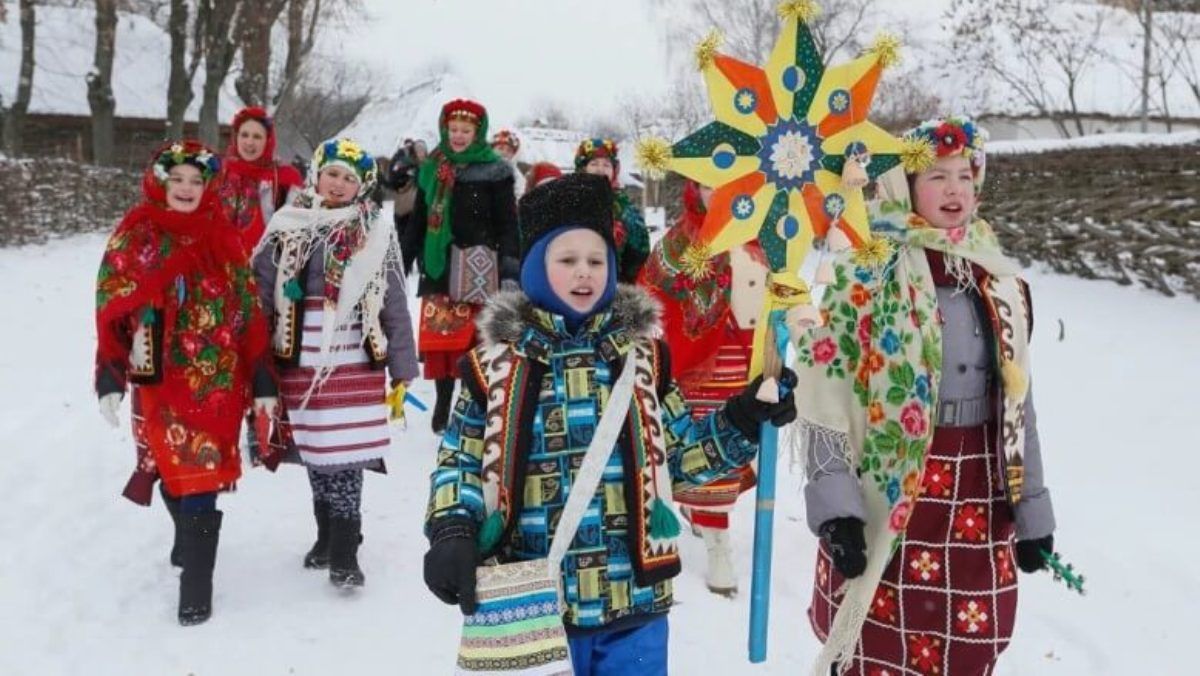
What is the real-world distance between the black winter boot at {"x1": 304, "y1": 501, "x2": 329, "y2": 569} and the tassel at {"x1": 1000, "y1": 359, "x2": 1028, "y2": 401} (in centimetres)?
291

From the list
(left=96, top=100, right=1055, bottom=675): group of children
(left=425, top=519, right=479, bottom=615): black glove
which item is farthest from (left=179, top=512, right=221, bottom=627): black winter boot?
(left=425, top=519, right=479, bottom=615): black glove

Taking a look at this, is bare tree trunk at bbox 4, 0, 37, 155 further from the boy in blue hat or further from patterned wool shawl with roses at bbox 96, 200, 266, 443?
the boy in blue hat

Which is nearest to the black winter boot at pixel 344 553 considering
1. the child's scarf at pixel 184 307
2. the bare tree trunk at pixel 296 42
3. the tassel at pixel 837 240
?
the child's scarf at pixel 184 307

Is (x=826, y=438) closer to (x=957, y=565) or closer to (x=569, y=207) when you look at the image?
(x=957, y=565)

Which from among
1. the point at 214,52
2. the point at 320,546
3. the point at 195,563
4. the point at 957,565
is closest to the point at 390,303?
the point at 320,546

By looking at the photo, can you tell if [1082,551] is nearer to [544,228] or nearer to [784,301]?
[784,301]

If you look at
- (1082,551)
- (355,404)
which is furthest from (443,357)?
(1082,551)

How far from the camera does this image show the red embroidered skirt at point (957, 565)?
8.39 ft

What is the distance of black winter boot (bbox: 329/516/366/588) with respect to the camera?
13.3 ft

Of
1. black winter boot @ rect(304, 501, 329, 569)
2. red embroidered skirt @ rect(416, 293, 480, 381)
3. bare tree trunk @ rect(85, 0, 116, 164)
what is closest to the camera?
black winter boot @ rect(304, 501, 329, 569)

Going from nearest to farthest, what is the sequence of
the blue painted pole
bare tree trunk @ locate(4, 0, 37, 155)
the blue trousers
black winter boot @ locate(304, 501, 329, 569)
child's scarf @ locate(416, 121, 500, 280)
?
the blue trousers → the blue painted pole → black winter boot @ locate(304, 501, 329, 569) → child's scarf @ locate(416, 121, 500, 280) → bare tree trunk @ locate(4, 0, 37, 155)

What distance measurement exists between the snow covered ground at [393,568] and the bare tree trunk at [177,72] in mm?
17176

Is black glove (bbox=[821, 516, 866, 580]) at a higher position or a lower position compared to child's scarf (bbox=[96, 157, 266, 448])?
lower

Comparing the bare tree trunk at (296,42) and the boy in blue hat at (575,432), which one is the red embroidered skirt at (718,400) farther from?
the bare tree trunk at (296,42)
